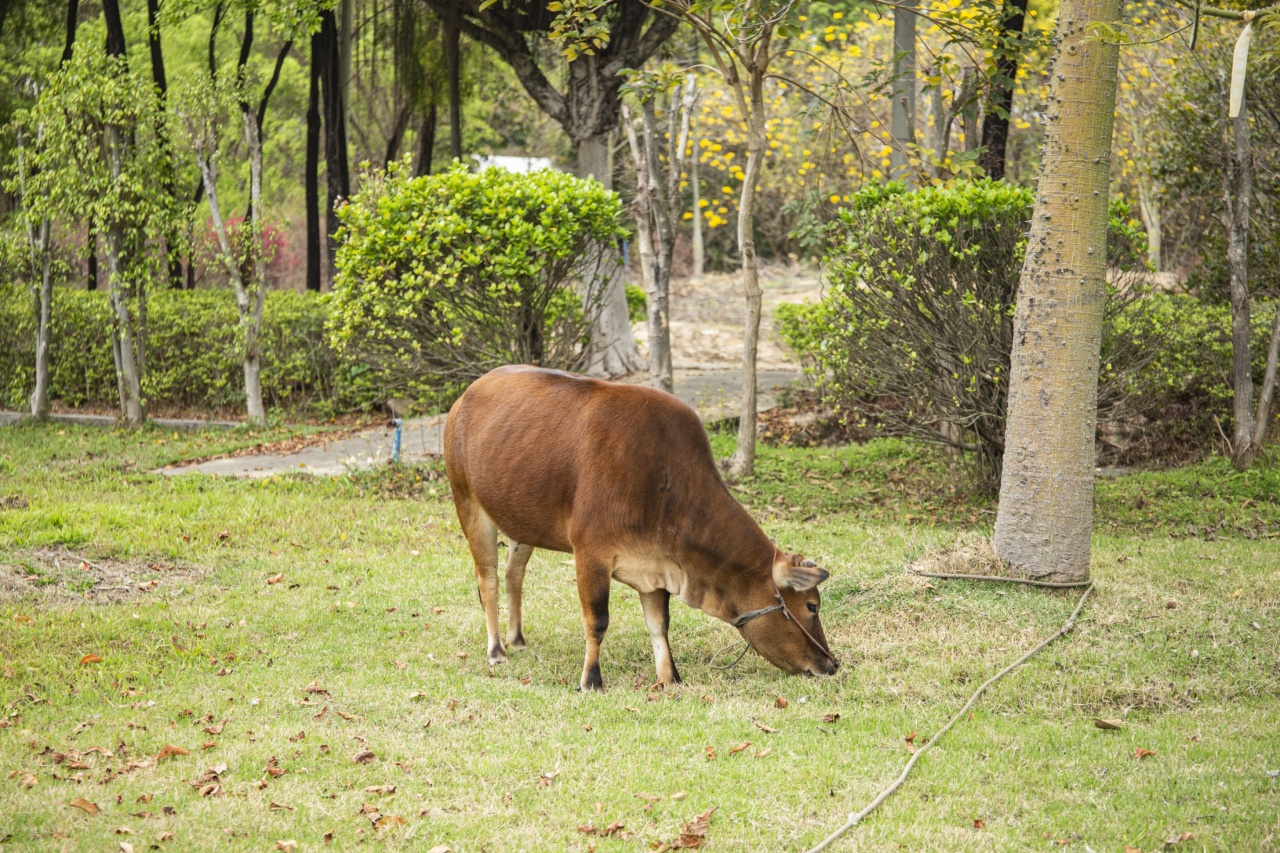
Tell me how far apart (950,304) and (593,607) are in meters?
5.02

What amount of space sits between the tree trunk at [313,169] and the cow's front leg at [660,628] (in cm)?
1311

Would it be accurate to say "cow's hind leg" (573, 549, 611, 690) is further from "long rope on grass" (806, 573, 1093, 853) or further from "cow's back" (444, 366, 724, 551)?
"long rope on grass" (806, 573, 1093, 853)

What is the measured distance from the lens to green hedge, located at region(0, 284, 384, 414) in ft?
51.3

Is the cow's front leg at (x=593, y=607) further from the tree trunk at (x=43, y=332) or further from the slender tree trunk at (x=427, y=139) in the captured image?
the slender tree trunk at (x=427, y=139)

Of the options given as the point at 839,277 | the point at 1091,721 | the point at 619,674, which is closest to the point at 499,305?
the point at 839,277

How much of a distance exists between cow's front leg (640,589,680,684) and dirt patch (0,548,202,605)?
3618mm

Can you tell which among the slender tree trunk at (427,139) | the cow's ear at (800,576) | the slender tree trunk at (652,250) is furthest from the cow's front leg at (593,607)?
the slender tree trunk at (427,139)

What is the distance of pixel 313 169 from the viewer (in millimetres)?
18406

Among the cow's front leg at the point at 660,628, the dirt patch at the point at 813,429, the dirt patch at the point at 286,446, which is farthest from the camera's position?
the dirt patch at the point at 813,429

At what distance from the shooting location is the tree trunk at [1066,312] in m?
6.91

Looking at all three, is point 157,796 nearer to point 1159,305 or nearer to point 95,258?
point 1159,305

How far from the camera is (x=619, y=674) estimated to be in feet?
20.9

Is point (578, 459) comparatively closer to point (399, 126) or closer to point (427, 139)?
point (399, 126)

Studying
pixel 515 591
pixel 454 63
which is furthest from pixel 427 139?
pixel 515 591
